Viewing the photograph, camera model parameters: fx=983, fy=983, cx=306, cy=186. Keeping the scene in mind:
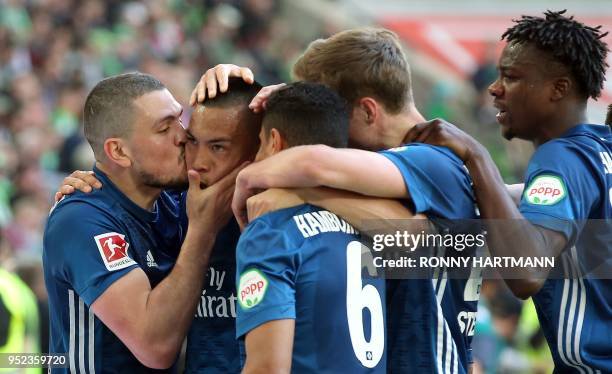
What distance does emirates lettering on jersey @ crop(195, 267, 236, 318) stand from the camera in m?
3.95

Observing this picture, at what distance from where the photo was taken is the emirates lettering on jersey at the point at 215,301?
3.95 metres

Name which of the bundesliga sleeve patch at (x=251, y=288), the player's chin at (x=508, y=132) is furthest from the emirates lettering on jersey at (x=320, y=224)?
the player's chin at (x=508, y=132)

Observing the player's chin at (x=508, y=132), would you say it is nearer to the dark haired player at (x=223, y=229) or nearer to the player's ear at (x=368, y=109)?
the player's ear at (x=368, y=109)

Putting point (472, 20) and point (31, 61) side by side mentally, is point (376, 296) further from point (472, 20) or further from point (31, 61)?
point (472, 20)

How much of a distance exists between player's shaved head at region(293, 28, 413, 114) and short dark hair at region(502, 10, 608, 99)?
582mm

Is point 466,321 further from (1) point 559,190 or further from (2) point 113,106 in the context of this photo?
(2) point 113,106

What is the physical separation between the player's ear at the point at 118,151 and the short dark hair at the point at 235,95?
465mm

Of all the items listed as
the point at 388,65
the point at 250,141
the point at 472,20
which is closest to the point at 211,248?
the point at 250,141

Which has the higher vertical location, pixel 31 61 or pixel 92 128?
pixel 31 61

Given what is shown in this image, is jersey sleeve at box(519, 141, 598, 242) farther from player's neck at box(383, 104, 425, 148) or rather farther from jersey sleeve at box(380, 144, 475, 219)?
player's neck at box(383, 104, 425, 148)

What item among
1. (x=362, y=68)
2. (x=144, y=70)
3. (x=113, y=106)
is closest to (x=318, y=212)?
(x=362, y=68)

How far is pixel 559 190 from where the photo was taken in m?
3.72

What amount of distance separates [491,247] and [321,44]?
103 cm

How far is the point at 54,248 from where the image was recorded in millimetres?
3906
